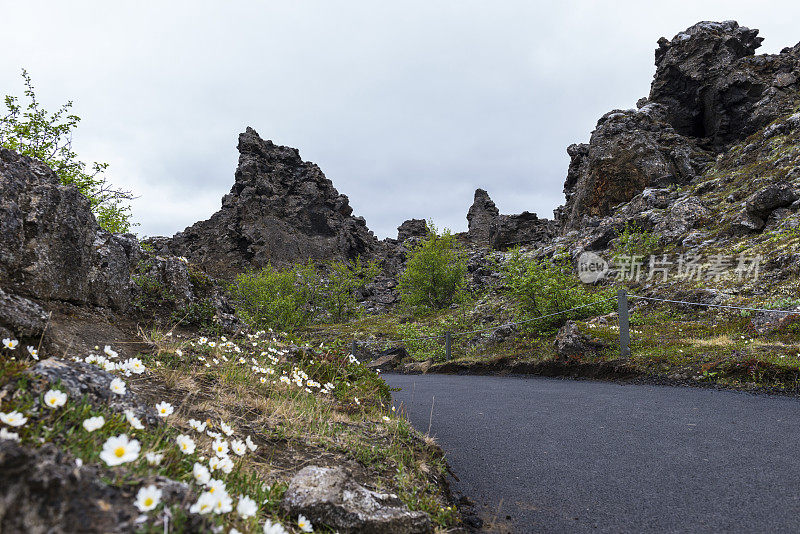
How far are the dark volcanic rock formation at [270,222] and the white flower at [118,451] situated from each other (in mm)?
77696

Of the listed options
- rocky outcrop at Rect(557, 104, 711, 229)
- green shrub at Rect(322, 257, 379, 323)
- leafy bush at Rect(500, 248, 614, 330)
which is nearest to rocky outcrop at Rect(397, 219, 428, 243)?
green shrub at Rect(322, 257, 379, 323)

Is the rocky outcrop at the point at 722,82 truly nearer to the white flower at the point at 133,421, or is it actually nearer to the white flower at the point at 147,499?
the white flower at the point at 133,421

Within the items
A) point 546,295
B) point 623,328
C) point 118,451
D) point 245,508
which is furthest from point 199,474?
point 546,295

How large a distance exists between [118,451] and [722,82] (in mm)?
58211

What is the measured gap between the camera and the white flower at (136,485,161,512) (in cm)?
156

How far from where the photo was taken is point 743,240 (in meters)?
18.9

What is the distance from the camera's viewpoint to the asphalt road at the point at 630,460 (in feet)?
10.7

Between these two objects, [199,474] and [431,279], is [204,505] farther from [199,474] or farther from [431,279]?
[431,279]

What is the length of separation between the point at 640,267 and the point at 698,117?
3601cm

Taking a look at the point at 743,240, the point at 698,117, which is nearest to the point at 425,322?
the point at 743,240

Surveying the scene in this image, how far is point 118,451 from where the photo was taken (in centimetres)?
176

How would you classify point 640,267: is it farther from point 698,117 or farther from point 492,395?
point 698,117

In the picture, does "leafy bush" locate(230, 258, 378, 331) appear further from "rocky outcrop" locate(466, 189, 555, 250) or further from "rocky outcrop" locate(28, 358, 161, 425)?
"rocky outcrop" locate(28, 358, 161, 425)

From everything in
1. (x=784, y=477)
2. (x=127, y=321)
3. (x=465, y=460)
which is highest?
(x=127, y=321)
